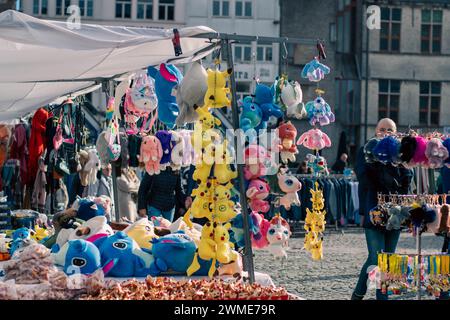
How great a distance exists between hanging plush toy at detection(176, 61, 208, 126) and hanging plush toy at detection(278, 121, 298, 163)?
1.12 m

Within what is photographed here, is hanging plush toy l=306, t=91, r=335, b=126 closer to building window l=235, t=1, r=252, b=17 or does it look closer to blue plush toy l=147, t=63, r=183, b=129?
blue plush toy l=147, t=63, r=183, b=129

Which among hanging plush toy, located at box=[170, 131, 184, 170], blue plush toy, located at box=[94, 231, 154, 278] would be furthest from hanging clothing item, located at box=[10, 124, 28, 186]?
blue plush toy, located at box=[94, 231, 154, 278]

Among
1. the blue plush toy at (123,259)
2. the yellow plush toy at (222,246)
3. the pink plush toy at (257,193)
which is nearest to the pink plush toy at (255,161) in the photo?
the pink plush toy at (257,193)

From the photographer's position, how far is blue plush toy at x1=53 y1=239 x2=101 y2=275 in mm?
6512

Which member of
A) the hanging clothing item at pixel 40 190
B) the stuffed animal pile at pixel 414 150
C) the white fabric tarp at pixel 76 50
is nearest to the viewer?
the white fabric tarp at pixel 76 50

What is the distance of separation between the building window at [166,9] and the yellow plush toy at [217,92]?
3484cm

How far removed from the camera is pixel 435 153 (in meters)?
6.59

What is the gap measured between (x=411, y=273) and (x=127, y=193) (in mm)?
5214

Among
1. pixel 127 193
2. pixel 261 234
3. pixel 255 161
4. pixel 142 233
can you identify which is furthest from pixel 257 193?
pixel 127 193

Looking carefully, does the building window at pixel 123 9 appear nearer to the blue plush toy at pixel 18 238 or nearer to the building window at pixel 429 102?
the building window at pixel 429 102

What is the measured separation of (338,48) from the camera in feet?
127

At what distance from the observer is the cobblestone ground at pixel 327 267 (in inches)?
368
